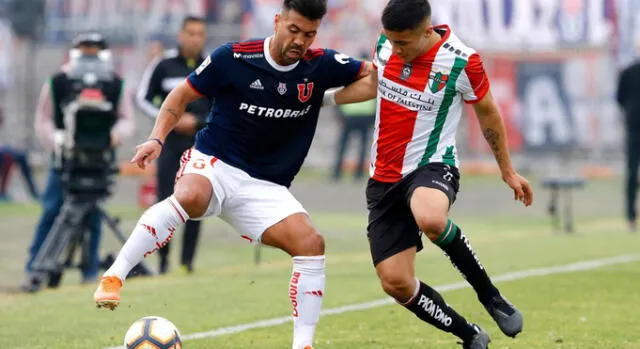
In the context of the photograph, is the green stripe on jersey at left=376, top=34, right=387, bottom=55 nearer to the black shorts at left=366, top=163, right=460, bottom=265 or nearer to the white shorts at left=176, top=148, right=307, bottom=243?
the black shorts at left=366, top=163, right=460, bottom=265

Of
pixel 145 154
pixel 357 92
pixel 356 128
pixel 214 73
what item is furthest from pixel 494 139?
pixel 356 128

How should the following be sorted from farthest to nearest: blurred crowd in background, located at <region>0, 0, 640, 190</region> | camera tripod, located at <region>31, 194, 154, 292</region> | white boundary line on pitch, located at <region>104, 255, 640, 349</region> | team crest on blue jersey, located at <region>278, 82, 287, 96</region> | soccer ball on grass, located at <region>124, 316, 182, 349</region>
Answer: blurred crowd in background, located at <region>0, 0, 640, 190</region>, camera tripod, located at <region>31, 194, 154, 292</region>, white boundary line on pitch, located at <region>104, 255, 640, 349</region>, team crest on blue jersey, located at <region>278, 82, 287, 96</region>, soccer ball on grass, located at <region>124, 316, 182, 349</region>

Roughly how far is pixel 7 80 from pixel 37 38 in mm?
1273

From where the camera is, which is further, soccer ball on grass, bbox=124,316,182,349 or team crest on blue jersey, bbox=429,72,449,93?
team crest on blue jersey, bbox=429,72,449,93

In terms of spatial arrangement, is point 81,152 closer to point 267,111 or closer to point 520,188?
point 267,111

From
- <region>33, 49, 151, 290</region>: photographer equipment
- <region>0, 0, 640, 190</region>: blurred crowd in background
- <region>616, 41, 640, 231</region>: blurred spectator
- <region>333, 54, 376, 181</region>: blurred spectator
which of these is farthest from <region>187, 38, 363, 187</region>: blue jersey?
<region>0, 0, 640, 190</region>: blurred crowd in background

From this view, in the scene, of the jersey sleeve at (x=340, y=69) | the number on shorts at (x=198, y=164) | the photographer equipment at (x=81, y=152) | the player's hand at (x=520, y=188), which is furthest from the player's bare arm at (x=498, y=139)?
the photographer equipment at (x=81, y=152)

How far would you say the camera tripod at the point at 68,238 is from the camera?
13.2 metres

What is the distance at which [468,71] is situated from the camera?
7.93 m

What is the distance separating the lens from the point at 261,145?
8008 millimetres

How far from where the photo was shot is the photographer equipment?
1305 cm

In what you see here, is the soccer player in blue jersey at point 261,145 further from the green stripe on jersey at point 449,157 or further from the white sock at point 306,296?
the green stripe on jersey at point 449,157

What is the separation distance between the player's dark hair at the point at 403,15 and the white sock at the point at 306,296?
136cm

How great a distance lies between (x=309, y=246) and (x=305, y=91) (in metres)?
0.93
